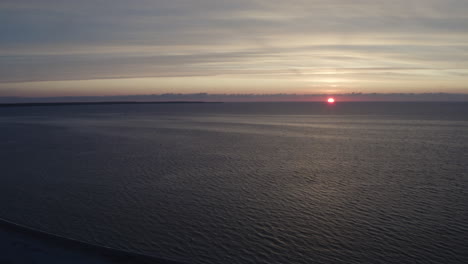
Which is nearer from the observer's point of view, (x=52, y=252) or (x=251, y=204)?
(x=52, y=252)

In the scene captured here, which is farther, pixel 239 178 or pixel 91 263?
pixel 239 178

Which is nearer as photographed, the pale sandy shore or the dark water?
the pale sandy shore

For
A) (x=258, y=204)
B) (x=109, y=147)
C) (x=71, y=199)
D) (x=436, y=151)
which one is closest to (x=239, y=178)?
(x=258, y=204)

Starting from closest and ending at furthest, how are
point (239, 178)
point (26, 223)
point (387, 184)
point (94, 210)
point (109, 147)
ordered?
point (26, 223) → point (94, 210) → point (387, 184) → point (239, 178) → point (109, 147)

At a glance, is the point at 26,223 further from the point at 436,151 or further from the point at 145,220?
the point at 436,151

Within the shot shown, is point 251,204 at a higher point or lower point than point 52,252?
higher

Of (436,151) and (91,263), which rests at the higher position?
(436,151)

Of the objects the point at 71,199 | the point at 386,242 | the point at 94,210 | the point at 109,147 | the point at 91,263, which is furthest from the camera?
the point at 109,147

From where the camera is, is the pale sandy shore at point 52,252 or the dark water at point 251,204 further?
the dark water at point 251,204
